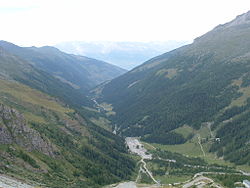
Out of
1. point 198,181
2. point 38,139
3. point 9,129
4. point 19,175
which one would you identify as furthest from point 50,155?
point 198,181

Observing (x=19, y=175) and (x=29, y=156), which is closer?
(x=19, y=175)

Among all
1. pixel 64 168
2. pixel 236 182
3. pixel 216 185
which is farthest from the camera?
pixel 64 168

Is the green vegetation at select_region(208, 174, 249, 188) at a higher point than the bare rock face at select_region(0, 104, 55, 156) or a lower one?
lower

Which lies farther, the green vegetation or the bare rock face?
the bare rock face

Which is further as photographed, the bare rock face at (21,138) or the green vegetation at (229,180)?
the bare rock face at (21,138)

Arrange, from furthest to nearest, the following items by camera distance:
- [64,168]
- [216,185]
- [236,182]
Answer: [64,168]
[236,182]
[216,185]

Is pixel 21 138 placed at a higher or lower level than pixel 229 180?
higher

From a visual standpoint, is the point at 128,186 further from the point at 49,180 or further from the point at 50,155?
the point at 50,155

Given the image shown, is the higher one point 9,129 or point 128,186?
point 9,129

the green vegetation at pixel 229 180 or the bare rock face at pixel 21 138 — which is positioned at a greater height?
the bare rock face at pixel 21 138

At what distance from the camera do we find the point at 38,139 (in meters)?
198

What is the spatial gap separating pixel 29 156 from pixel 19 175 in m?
31.1

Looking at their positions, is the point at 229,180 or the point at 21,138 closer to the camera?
the point at 229,180

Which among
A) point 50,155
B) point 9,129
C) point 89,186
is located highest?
point 9,129
